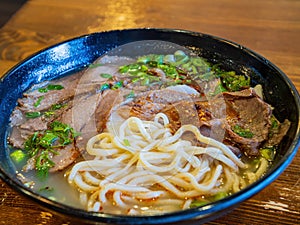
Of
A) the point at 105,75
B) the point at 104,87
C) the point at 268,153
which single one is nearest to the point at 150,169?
the point at 268,153

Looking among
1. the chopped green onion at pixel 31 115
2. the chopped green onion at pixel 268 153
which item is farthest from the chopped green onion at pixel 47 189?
the chopped green onion at pixel 268 153

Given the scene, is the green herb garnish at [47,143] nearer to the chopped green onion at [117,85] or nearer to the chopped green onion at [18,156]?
the chopped green onion at [18,156]

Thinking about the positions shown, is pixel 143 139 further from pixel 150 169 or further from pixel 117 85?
pixel 117 85

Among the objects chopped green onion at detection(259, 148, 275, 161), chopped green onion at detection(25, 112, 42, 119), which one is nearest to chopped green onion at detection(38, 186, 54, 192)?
chopped green onion at detection(25, 112, 42, 119)

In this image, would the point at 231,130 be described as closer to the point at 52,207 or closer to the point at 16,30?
the point at 52,207

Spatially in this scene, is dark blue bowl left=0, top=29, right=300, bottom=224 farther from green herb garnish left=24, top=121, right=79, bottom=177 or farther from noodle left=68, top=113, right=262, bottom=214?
noodle left=68, top=113, right=262, bottom=214

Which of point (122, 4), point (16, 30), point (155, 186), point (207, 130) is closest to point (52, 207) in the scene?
point (155, 186)
